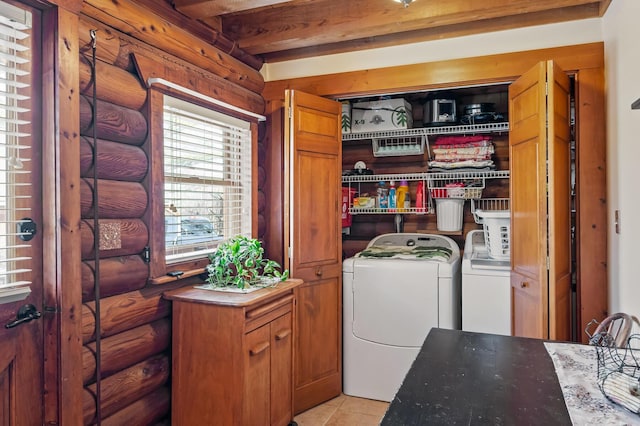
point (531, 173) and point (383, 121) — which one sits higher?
point (383, 121)

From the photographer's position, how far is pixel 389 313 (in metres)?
2.99

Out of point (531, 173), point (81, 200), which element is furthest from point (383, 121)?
point (81, 200)

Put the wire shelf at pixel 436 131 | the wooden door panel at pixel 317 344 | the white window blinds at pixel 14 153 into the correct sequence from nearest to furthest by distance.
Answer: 1. the white window blinds at pixel 14 153
2. the wooden door panel at pixel 317 344
3. the wire shelf at pixel 436 131

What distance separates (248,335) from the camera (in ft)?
6.89

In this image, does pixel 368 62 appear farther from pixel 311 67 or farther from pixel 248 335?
pixel 248 335

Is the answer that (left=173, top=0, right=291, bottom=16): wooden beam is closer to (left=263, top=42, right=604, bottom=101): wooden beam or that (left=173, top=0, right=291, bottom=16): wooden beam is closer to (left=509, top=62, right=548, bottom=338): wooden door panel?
(left=263, top=42, right=604, bottom=101): wooden beam

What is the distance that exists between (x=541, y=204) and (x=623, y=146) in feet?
1.48

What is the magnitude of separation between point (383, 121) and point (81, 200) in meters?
2.33

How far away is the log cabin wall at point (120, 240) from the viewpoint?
1800 millimetres

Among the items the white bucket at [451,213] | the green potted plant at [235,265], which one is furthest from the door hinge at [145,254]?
the white bucket at [451,213]

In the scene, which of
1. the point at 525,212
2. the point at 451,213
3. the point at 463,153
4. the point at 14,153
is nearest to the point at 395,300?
the point at 451,213

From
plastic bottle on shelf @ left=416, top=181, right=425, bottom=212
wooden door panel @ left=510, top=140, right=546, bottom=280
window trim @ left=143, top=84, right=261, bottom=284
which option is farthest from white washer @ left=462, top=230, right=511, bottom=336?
window trim @ left=143, top=84, right=261, bottom=284

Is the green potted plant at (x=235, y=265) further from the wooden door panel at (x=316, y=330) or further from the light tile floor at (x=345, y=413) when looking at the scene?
the light tile floor at (x=345, y=413)

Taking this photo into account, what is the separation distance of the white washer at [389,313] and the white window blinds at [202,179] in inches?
37.3
